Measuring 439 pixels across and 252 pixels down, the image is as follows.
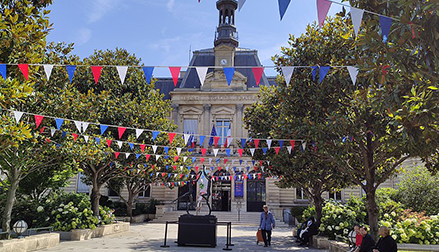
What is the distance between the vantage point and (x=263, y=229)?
1328 cm

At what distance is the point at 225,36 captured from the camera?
37.9m

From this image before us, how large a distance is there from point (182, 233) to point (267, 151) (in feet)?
16.4

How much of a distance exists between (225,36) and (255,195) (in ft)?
55.8

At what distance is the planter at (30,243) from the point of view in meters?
9.36

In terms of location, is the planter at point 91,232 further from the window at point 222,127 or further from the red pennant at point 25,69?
the window at point 222,127

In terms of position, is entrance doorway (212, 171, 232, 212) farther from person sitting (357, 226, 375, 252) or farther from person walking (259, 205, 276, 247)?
person sitting (357, 226, 375, 252)

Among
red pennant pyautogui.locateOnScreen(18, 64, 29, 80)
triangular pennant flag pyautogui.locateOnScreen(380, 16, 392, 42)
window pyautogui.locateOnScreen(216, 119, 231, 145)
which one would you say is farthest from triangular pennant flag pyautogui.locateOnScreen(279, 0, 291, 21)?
window pyautogui.locateOnScreen(216, 119, 231, 145)

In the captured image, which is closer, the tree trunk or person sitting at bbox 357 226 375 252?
person sitting at bbox 357 226 375 252

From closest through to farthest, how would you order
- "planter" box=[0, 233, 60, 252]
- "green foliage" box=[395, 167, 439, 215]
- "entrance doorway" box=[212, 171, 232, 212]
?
"planter" box=[0, 233, 60, 252] < "green foliage" box=[395, 167, 439, 215] < "entrance doorway" box=[212, 171, 232, 212]

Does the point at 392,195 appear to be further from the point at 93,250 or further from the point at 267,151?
the point at 93,250

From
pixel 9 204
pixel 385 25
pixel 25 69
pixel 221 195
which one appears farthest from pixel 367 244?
pixel 221 195

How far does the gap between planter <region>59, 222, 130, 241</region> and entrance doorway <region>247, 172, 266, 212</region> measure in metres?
17.4

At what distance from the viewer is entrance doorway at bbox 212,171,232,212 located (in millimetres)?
33531

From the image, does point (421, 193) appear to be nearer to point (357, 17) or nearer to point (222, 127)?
point (222, 127)
